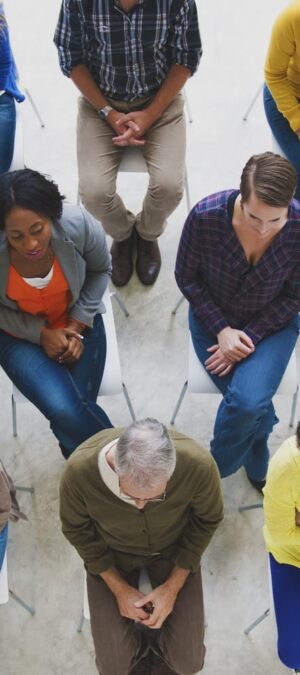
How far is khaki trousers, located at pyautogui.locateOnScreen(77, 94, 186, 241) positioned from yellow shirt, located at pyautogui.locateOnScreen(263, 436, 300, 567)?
1.31 m

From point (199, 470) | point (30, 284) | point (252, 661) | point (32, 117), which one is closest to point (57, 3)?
point (32, 117)

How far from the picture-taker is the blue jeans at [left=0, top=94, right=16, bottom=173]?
3369 millimetres

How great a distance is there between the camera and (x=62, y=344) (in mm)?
2947

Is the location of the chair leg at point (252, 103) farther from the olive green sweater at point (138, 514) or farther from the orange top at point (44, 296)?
the olive green sweater at point (138, 514)

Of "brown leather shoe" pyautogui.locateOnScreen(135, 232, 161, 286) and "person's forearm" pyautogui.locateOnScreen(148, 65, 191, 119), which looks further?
"brown leather shoe" pyautogui.locateOnScreen(135, 232, 161, 286)

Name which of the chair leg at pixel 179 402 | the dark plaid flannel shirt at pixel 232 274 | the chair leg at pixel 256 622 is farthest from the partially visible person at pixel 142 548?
the chair leg at pixel 179 402

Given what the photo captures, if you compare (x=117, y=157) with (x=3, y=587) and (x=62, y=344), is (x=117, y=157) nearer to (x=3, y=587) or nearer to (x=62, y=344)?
(x=62, y=344)

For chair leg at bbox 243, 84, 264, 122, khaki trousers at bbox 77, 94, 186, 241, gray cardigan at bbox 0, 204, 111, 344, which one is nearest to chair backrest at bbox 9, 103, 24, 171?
khaki trousers at bbox 77, 94, 186, 241

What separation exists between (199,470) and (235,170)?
2030 millimetres

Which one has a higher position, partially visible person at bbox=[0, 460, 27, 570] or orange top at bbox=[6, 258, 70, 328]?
orange top at bbox=[6, 258, 70, 328]

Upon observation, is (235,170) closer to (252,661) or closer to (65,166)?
(65,166)

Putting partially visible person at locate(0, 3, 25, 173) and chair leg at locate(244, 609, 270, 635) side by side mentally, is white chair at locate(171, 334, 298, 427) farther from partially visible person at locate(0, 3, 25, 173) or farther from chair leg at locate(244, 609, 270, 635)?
partially visible person at locate(0, 3, 25, 173)

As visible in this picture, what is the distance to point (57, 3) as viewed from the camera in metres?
4.51

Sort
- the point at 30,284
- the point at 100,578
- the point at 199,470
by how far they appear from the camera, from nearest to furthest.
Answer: the point at 199,470 < the point at 100,578 < the point at 30,284
